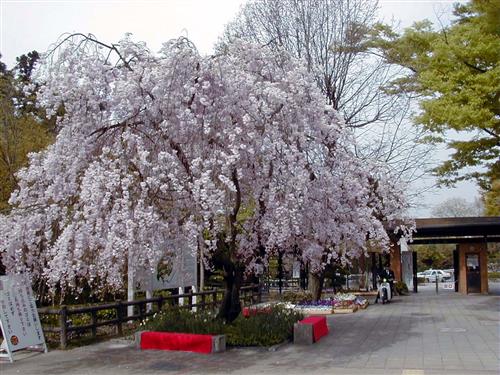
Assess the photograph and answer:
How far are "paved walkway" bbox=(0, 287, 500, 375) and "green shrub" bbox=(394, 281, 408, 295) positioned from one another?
14.0 m

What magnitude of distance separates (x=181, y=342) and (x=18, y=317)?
361cm

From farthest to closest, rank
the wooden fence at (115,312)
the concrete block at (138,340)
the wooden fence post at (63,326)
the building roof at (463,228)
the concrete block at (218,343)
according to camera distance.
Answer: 1. the building roof at (463,228)
2. the wooden fence at (115,312)
3. the wooden fence post at (63,326)
4. the concrete block at (138,340)
5. the concrete block at (218,343)

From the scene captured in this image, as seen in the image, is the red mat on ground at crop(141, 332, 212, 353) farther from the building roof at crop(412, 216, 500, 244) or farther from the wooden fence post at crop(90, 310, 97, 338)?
the building roof at crop(412, 216, 500, 244)

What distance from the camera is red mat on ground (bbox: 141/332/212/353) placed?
12.0 meters

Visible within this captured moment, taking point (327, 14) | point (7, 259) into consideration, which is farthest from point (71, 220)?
point (327, 14)

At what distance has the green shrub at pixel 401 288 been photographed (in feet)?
97.8

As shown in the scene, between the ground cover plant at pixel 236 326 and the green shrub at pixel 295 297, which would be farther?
the green shrub at pixel 295 297

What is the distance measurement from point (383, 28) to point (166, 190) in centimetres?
1633

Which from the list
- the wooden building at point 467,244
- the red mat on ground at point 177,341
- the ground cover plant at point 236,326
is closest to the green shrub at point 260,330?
the ground cover plant at point 236,326

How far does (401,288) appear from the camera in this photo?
3041 centimetres

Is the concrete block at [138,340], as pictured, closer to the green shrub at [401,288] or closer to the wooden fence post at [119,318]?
the wooden fence post at [119,318]

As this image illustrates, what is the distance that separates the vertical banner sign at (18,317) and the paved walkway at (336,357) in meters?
0.36

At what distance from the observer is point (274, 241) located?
11.7 m

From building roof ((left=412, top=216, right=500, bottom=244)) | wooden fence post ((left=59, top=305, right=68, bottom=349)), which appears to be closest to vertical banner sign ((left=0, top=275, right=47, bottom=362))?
wooden fence post ((left=59, top=305, right=68, bottom=349))
